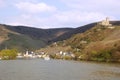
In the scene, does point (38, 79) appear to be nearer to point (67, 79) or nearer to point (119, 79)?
point (67, 79)

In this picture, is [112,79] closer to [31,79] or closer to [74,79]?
[74,79]

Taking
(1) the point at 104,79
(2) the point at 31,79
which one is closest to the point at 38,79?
(2) the point at 31,79

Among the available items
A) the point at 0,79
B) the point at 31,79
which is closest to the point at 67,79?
the point at 31,79

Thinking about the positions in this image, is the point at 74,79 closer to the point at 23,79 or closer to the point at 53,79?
the point at 53,79

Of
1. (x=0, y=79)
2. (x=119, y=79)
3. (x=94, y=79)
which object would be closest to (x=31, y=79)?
(x=0, y=79)

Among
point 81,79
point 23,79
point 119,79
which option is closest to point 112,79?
point 119,79

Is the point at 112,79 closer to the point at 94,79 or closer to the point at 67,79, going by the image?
the point at 94,79
